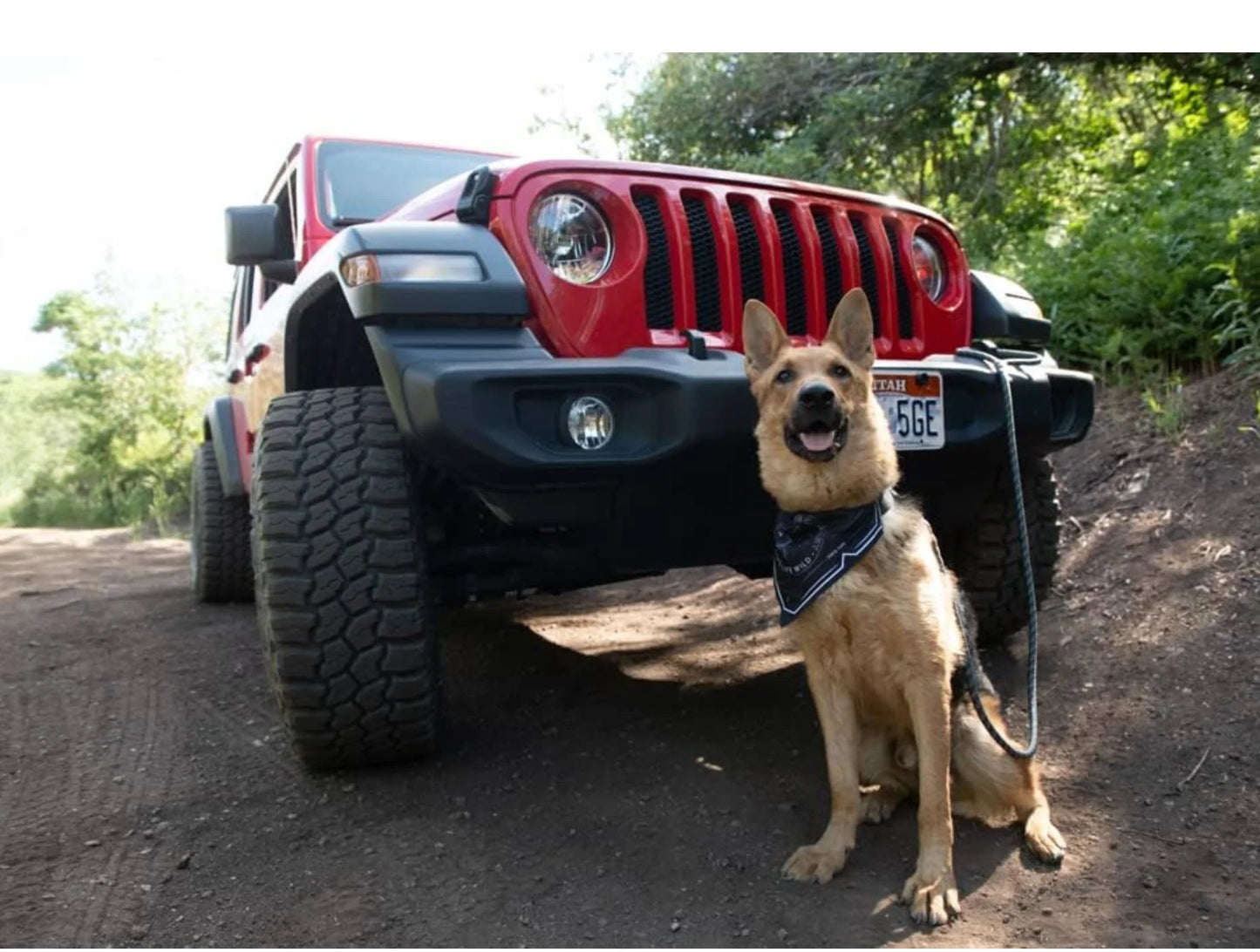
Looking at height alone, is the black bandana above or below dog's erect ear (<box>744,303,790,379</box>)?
below

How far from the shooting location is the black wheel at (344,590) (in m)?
2.57

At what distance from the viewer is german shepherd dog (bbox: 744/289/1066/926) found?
91.4 inches

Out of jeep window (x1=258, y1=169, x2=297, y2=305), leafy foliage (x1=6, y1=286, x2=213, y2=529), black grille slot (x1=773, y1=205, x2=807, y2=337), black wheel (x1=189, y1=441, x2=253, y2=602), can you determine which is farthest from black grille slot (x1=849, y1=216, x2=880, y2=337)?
leafy foliage (x1=6, y1=286, x2=213, y2=529)

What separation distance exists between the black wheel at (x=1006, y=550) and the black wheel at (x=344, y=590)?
1.98 m

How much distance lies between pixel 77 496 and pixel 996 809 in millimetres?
20719

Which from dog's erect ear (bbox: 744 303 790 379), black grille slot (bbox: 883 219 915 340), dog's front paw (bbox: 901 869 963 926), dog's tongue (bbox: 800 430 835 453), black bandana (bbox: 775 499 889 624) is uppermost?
black grille slot (bbox: 883 219 915 340)

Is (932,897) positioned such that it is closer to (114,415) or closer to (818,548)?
(818,548)

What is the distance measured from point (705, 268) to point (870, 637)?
1.14m

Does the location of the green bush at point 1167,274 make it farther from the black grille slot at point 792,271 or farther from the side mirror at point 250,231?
the side mirror at point 250,231

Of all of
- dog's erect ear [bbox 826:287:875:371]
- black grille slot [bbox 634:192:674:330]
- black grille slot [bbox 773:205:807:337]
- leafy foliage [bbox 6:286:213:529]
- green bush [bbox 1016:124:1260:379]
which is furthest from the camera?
leafy foliage [bbox 6:286:213:529]

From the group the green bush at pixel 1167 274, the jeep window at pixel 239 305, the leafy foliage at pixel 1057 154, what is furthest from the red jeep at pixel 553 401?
the jeep window at pixel 239 305

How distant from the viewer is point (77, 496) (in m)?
19.6

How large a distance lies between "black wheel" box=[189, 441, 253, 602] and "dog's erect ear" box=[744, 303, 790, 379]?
13.1ft

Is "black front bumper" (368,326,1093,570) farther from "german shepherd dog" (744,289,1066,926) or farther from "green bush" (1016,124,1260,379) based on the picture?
"green bush" (1016,124,1260,379)
